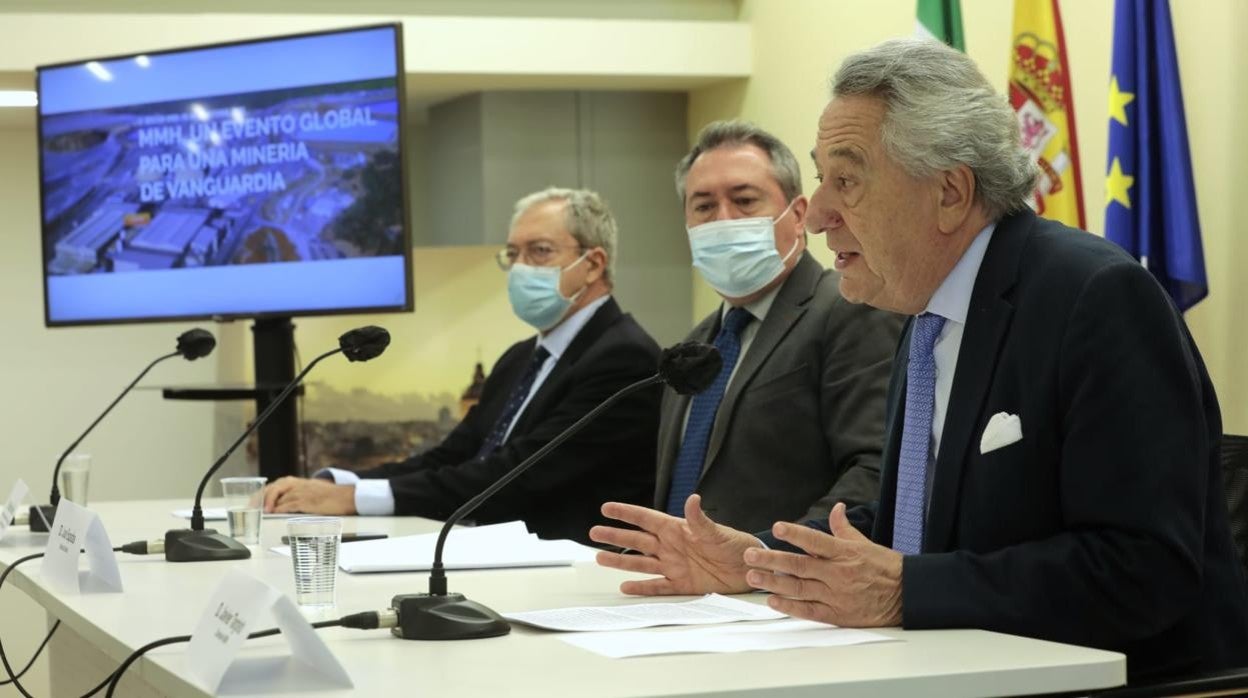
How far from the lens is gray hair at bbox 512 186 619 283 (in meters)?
4.63

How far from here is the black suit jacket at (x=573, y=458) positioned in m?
4.02

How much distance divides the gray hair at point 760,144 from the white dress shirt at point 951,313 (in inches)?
55.9

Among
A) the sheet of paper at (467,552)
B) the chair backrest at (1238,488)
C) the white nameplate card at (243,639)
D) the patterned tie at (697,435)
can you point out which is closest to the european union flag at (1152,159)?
the patterned tie at (697,435)

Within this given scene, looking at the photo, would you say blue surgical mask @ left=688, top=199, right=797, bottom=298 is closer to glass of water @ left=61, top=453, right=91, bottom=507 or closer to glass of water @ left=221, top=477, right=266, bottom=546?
glass of water @ left=221, top=477, right=266, bottom=546

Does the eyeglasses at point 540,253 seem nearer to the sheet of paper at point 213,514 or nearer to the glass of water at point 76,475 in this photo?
the sheet of paper at point 213,514

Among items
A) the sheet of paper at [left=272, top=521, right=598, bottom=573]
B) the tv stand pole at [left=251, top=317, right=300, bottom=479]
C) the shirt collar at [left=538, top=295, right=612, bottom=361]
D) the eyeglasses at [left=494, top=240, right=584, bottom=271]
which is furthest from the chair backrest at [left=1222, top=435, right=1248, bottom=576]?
the tv stand pole at [left=251, top=317, right=300, bottom=479]

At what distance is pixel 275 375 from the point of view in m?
5.05

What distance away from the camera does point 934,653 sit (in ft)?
5.64

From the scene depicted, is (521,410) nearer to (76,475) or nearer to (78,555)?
(76,475)

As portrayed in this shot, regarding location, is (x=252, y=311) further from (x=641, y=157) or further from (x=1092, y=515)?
(x=1092, y=515)

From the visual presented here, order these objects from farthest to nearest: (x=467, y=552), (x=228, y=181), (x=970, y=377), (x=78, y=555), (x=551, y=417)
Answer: (x=228, y=181) < (x=551, y=417) < (x=467, y=552) < (x=78, y=555) < (x=970, y=377)

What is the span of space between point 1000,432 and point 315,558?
0.90 meters

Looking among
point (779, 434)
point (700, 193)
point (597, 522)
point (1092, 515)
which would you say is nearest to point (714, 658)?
point (1092, 515)

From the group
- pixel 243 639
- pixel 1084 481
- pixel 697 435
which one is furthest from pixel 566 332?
pixel 243 639
